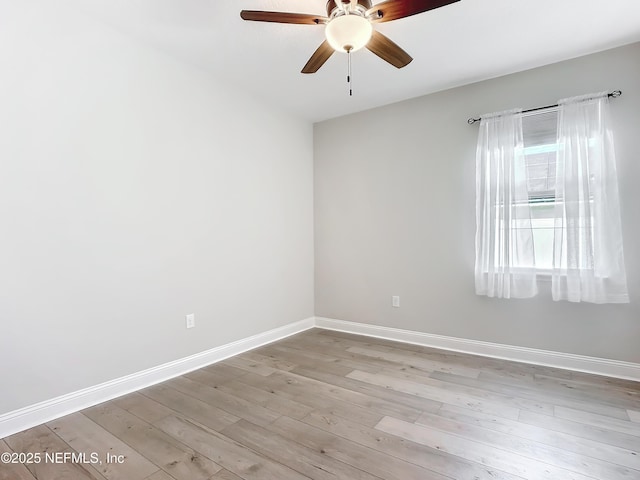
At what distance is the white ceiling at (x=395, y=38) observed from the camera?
217 centimetres

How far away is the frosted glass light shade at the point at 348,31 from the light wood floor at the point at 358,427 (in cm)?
211

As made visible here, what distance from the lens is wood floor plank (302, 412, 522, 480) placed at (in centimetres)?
156

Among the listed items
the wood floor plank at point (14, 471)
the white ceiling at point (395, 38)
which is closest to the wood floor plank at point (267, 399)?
the wood floor plank at point (14, 471)

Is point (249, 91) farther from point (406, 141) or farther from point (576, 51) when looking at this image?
point (576, 51)

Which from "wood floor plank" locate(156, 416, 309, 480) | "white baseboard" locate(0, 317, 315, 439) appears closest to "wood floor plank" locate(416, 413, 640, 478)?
"wood floor plank" locate(156, 416, 309, 480)

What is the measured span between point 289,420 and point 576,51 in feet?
11.3

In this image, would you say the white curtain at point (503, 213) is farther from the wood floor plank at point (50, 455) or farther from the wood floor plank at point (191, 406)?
the wood floor plank at point (50, 455)

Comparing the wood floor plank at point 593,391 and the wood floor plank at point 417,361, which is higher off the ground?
the wood floor plank at point 417,361

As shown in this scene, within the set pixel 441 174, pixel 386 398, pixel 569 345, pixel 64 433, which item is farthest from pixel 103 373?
pixel 569 345

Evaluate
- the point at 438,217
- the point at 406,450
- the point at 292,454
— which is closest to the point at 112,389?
the point at 292,454

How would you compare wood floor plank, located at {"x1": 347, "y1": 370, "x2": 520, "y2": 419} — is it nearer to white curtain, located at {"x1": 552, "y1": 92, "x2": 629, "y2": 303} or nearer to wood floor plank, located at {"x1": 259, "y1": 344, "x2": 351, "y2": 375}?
wood floor plank, located at {"x1": 259, "y1": 344, "x2": 351, "y2": 375}

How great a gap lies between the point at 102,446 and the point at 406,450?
1.58 metres

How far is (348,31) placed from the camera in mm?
1732
